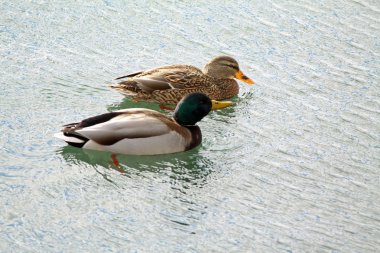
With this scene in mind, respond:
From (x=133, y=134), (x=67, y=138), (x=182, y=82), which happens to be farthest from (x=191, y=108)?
(x=67, y=138)

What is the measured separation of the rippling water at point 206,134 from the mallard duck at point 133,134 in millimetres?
106

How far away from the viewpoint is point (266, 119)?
8734 millimetres

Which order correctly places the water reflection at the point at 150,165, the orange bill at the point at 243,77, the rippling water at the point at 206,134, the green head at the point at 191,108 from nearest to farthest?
1. the rippling water at the point at 206,134
2. the water reflection at the point at 150,165
3. the green head at the point at 191,108
4. the orange bill at the point at 243,77

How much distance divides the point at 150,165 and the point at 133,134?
13.1 inches

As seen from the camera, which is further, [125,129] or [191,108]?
[191,108]

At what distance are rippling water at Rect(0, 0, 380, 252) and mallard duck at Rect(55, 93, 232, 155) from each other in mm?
106

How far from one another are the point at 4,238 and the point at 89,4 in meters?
5.47

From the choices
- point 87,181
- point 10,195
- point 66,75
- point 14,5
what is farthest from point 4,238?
point 14,5

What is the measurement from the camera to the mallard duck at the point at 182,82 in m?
8.88

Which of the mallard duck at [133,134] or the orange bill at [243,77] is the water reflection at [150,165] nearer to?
the mallard duck at [133,134]

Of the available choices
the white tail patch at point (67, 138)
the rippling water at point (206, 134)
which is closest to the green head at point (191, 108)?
the rippling water at point (206, 134)

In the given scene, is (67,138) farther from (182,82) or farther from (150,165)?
(182,82)

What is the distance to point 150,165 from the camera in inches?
297

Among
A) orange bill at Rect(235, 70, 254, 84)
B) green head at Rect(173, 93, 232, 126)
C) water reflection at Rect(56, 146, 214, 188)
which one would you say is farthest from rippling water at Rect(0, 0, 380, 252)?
green head at Rect(173, 93, 232, 126)
